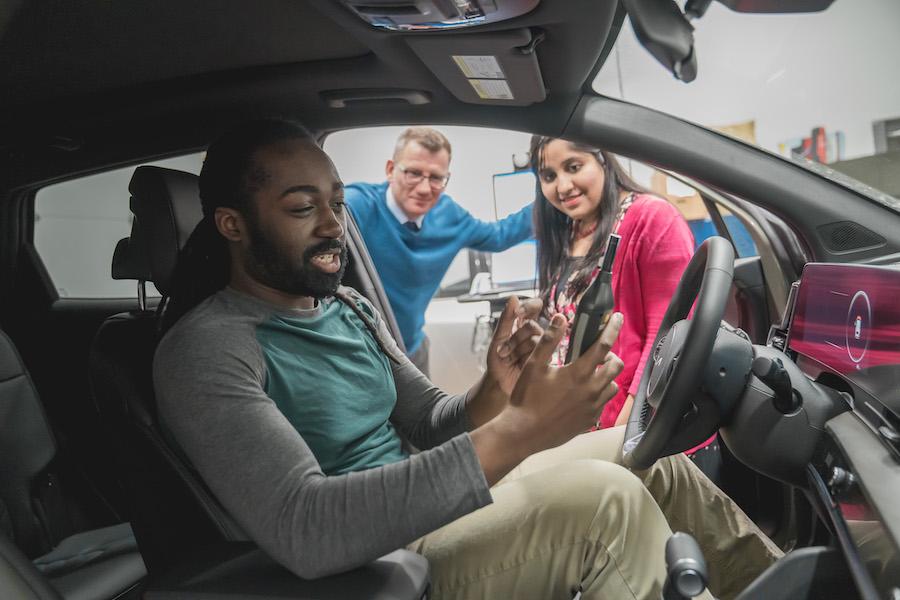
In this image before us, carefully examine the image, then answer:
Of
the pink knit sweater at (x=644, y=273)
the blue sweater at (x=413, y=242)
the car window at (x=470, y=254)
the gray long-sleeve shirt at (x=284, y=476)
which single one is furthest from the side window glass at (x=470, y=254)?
the gray long-sleeve shirt at (x=284, y=476)

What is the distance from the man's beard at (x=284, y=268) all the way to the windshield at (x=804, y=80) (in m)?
2.66

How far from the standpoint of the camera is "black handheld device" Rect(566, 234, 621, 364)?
1.24 m

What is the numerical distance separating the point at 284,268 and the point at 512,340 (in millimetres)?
443

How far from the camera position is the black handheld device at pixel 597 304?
124 cm

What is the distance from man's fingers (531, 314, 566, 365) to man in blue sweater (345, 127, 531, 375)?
65.3 inches

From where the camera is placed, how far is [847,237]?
1293 millimetres

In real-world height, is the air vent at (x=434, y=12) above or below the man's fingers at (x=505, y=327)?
above

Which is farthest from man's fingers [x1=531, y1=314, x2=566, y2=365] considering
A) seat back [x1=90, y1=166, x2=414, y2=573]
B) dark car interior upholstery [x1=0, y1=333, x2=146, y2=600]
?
dark car interior upholstery [x1=0, y1=333, x2=146, y2=600]

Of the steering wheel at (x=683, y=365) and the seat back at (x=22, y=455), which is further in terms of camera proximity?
the seat back at (x=22, y=455)

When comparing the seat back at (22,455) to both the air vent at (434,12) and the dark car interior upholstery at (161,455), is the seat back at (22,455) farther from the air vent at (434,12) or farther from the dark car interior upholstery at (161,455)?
the air vent at (434,12)

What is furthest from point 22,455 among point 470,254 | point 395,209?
point 470,254

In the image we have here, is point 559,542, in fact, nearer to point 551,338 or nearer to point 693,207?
point 551,338

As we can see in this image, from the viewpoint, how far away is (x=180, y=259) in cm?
135

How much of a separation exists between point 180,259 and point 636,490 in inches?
36.9
